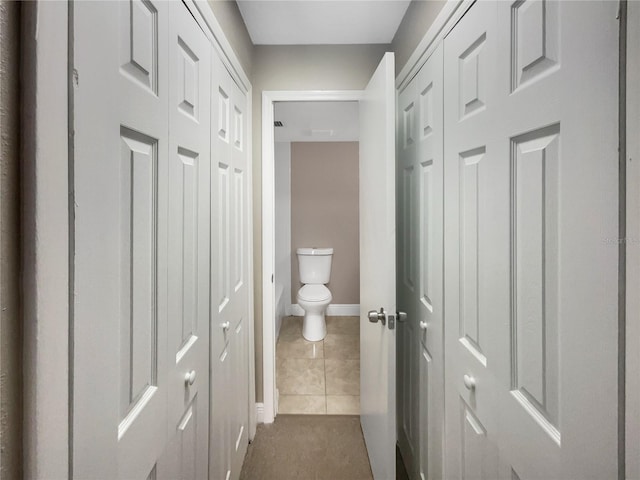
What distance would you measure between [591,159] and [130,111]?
0.85m

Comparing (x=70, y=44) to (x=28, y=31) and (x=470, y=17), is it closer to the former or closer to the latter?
(x=28, y=31)

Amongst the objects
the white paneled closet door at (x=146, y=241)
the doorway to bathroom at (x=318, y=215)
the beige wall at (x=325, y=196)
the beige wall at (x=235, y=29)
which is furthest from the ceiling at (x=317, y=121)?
the white paneled closet door at (x=146, y=241)

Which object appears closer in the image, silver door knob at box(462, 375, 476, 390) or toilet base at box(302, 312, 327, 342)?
silver door knob at box(462, 375, 476, 390)

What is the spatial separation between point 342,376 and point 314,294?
3.11 feet

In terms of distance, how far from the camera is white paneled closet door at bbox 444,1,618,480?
55 cm

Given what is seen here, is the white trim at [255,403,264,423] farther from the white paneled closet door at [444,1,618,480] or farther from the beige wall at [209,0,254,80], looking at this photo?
the beige wall at [209,0,254,80]

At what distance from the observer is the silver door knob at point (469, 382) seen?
98 centimetres

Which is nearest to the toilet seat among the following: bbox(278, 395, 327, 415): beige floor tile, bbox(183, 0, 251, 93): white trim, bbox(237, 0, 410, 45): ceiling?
bbox(278, 395, 327, 415): beige floor tile

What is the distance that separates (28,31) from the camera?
16.1 inches

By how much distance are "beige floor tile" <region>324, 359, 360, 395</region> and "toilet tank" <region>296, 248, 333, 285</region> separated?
117cm

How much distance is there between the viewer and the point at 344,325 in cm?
371

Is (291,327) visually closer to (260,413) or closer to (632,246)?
(260,413)

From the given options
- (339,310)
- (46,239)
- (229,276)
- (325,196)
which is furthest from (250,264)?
(339,310)

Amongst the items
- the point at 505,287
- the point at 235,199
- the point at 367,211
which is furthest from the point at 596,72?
the point at 235,199
